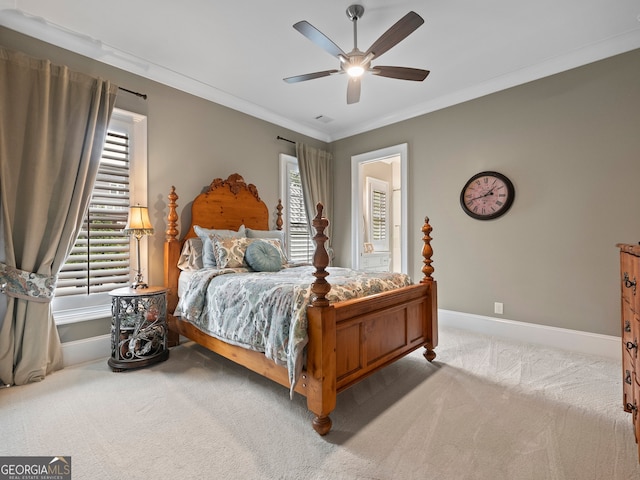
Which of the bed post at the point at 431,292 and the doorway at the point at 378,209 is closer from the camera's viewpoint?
the bed post at the point at 431,292

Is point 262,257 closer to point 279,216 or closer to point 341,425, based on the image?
point 279,216

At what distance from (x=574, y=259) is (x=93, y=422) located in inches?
166

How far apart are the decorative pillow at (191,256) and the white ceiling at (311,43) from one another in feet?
5.86

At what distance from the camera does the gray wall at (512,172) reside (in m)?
2.83

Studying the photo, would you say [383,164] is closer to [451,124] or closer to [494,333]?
[451,124]

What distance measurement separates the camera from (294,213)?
4730 mm

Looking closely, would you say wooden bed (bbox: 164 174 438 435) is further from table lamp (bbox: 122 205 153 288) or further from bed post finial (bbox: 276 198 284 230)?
bed post finial (bbox: 276 198 284 230)

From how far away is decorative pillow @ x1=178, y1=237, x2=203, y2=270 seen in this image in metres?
3.18

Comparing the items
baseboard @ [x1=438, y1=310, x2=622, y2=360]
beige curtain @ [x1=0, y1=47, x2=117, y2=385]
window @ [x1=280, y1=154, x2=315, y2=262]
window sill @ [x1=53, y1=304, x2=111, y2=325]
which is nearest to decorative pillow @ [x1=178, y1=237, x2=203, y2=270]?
window sill @ [x1=53, y1=304, x2=111, y2=325]

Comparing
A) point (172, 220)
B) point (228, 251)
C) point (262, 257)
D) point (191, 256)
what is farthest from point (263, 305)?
point (172, 220)

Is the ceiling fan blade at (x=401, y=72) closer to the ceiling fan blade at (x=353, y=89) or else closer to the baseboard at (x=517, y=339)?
the ceiling fan blade at (x=353, y=89)

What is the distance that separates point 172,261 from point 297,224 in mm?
2057

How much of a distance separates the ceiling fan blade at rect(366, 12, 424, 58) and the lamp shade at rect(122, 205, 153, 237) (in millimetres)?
2425

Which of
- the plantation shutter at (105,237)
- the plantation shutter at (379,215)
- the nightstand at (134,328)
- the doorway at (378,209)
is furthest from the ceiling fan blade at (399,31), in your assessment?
the plantation shutter at (379,215)
